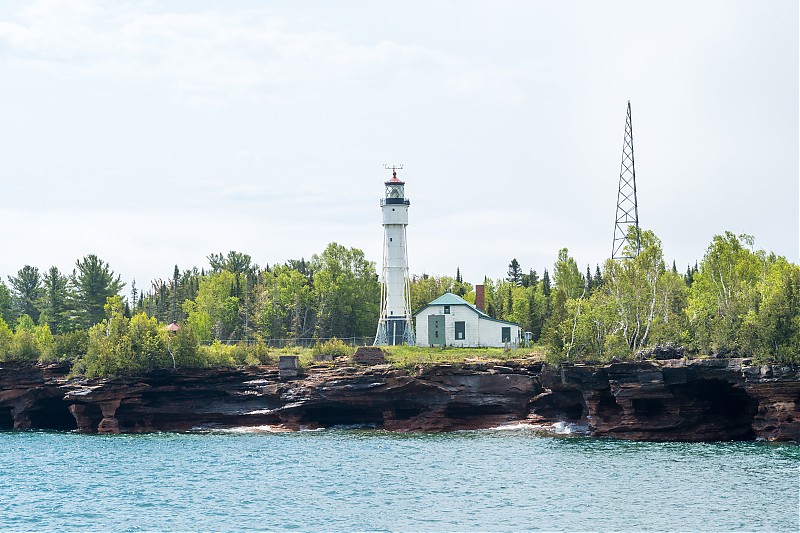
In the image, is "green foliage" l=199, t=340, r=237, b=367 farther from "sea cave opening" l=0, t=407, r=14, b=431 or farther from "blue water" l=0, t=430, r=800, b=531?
"sea cave opening" l=0, t=407, r=14, b=431

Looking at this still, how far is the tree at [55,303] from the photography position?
116312 millimetres

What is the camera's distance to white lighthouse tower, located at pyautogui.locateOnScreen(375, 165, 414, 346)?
291 feet

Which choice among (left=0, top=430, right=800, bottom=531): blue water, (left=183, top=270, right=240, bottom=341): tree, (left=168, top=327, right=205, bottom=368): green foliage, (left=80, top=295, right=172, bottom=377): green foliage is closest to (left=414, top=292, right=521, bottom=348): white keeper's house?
(left=168, top=327, right=205, bottom=368): green foliage

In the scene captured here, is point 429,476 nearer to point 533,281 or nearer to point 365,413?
point 365,413

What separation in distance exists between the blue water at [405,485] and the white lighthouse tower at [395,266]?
2197cm

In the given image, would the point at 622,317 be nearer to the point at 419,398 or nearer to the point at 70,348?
the point at 419,398

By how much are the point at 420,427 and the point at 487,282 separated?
78588mm

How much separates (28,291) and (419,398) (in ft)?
282

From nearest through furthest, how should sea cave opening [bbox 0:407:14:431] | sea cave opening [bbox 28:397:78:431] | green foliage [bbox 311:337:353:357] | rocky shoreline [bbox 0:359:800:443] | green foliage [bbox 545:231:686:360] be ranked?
rocky shoreline [bbox 0:359:800:443] → green foliage [bbox 545:231:686:360] → green foliage [bbox 311:337:353:357] → sea cave opening [bbox 28:397:78:431] → sea cave opening [bbox 0:407:14:431]

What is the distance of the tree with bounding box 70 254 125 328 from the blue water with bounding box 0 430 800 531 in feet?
159

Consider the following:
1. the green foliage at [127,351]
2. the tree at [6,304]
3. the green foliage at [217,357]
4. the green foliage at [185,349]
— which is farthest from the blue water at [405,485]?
the tree at [6,304]

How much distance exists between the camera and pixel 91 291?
116000 mm

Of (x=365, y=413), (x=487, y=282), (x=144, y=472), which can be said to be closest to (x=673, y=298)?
(x=365, y=413)

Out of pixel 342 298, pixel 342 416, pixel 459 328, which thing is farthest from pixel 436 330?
pixel 342 298
